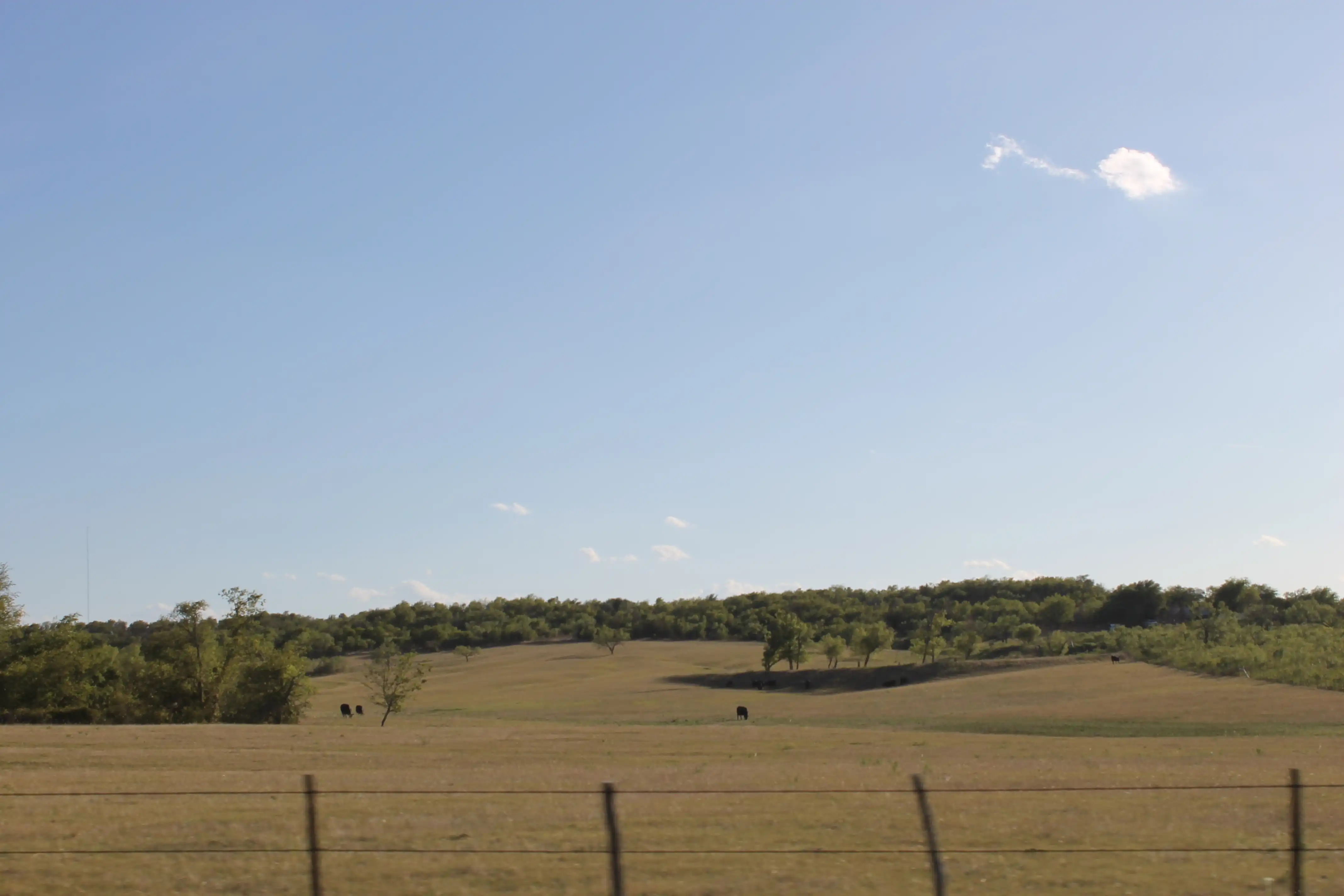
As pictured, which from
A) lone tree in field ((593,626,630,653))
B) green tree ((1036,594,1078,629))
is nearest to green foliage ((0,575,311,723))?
lone tree in field ((593,626,630,653))

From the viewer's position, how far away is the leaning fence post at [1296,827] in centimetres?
990

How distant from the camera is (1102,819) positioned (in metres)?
17.6

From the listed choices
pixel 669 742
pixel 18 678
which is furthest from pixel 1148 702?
pixel 18 678

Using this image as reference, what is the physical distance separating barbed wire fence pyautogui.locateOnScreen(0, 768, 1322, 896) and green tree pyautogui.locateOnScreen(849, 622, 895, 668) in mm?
95631

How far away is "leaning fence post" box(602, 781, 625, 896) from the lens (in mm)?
9367

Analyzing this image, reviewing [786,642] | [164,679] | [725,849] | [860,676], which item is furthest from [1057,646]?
[725,849]

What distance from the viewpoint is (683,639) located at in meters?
184

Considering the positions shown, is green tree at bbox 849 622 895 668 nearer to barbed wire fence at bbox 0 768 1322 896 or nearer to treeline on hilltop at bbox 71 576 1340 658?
treeline on hilltop at bbox 71 576 1340 658

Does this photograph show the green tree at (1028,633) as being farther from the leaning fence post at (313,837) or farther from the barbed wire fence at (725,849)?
the leaning fence post at (313,837)

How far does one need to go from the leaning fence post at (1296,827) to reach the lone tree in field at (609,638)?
14912 centimetres

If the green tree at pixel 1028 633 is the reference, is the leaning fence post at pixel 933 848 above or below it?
above

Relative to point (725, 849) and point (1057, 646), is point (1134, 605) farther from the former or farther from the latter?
point (725, 849)

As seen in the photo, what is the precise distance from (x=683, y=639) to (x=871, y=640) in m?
75.0

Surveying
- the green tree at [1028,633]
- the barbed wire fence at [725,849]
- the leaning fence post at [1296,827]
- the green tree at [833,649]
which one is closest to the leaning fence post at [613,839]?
the barbed wire fence at [725,849]
